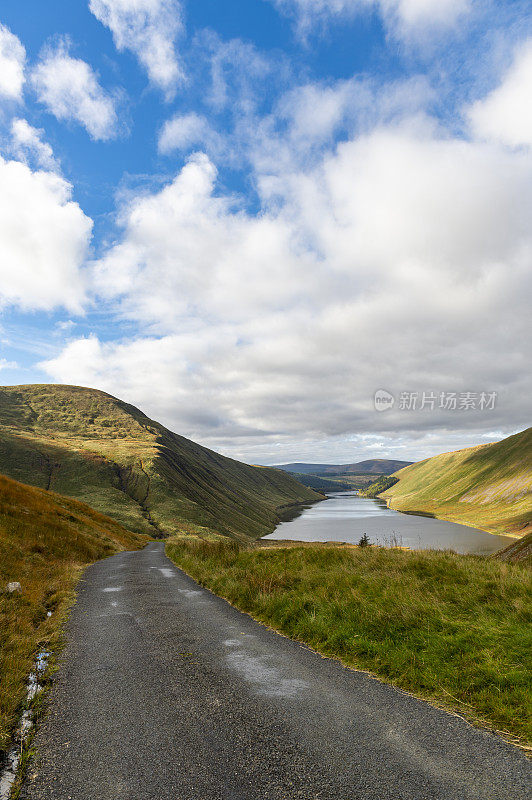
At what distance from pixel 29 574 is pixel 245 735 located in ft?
52.3

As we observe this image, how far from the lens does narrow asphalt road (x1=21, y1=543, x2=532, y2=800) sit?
4.32m

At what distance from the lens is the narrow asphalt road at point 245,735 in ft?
14.2

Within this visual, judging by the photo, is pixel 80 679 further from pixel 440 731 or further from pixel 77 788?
pixel 440 731

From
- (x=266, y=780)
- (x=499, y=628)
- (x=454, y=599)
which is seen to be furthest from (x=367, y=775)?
(x=454, y=599)

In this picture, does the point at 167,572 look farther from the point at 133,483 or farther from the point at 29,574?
the point at 133,483

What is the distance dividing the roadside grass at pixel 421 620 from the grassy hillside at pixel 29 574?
6.29 m

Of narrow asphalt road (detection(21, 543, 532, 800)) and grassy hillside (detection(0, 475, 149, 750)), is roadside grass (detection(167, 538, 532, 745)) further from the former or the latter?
grassy hillside (detection(0, 475, 149, 750))

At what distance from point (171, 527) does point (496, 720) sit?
3905 inches

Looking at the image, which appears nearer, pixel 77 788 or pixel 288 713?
pixel 77 788

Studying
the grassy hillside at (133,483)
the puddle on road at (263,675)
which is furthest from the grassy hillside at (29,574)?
the grassy hillside at (133,483)

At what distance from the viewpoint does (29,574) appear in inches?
659

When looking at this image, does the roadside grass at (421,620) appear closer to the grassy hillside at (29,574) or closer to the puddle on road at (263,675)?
the puddle on road at (263,675)

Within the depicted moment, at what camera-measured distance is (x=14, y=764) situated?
483cm

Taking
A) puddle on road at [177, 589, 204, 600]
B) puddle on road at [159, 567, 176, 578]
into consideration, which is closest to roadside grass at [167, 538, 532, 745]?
puddle on road at [177, 589, 204, 600]
